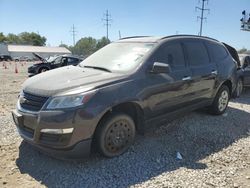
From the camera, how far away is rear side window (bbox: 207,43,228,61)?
6412mm

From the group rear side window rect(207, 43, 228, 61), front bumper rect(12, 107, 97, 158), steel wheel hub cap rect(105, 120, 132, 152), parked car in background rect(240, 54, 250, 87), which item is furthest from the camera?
parked car in background rect(240, 54, 250, 87)

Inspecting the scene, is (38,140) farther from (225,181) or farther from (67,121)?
(225,181)

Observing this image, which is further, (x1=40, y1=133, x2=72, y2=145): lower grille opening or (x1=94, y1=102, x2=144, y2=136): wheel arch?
(x1=94, y1=102, x2=144, y2=136): wheel arch

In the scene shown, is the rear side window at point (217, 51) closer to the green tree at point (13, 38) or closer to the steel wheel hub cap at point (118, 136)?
the steel wheel hub cap at point (118, 136)

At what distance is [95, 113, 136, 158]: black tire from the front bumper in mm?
203

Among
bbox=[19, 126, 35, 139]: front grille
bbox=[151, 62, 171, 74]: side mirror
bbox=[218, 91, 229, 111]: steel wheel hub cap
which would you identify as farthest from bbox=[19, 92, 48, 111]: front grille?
bbox=[218, 91, 229, 111]: steel wheel hub cap

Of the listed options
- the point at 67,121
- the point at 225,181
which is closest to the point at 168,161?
the point at 225,181

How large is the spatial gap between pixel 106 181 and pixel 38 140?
106 centimetres

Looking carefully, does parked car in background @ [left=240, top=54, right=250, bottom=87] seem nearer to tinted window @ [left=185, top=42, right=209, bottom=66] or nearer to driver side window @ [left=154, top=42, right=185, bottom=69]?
tinted window @ [left=185, top=42, right=209, bottom=66]

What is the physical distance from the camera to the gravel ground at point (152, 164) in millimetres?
3730

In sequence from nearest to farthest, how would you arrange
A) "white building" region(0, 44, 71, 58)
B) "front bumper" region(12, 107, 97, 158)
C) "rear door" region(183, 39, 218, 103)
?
"front bumper" region(12, 107, 97, 158) → "rear door" region(183, 39, 218, 103) → "white building" region(0, 44, 71, 58)

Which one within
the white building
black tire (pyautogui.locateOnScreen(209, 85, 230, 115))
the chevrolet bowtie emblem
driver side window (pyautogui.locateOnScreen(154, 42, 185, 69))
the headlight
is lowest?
the white building

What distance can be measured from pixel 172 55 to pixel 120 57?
97 cm

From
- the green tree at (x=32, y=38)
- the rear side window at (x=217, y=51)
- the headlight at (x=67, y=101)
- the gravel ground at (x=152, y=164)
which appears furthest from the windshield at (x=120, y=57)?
the green tree at (x=32, y=38)
